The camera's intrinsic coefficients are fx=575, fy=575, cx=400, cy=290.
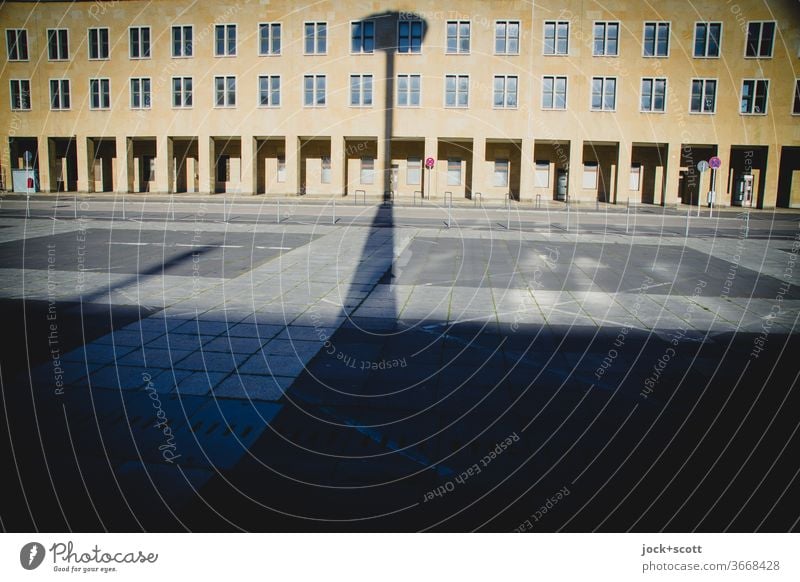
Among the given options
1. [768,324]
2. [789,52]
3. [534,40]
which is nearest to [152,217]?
[768,324]

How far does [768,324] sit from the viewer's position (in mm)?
9320

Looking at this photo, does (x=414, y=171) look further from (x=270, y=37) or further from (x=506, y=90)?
(x=270, y=37)

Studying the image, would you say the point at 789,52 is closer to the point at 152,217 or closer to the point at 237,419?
the point at 152,217

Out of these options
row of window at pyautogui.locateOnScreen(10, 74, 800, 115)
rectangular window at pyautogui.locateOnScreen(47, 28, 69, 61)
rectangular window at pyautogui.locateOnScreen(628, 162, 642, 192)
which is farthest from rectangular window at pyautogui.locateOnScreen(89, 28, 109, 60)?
rectangular window at pyautogui.locateOnScreen(628, 162, 642, 192)

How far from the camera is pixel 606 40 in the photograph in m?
45.1

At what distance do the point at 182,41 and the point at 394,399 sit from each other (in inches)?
2014

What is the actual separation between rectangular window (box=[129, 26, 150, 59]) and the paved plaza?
42244 mm

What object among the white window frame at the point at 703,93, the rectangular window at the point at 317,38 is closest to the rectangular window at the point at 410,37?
the rectangular window at the point at 317,38

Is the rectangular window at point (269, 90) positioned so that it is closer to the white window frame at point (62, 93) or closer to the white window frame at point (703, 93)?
the white window frame at point (62, 93)

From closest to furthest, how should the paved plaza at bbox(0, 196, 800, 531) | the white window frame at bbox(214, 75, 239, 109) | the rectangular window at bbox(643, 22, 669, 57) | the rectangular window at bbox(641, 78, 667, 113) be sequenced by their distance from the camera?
the paved plaza at bbox(0, 196, 800, 531) < the rectangular window at bbox(643, 22, 669, 57) < the rectangular window at bbox(641, 78, 667, 113) < the white window frame at bbox(214, 75, 239, 109)

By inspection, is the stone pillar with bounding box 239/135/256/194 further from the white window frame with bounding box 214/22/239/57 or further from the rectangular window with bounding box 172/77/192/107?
the white window frame with bounding box 214/22/239/57

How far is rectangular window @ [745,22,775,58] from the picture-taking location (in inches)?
1746

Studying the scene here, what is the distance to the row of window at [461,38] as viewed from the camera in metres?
44.6

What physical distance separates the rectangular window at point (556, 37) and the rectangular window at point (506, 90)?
3337 millimetres
